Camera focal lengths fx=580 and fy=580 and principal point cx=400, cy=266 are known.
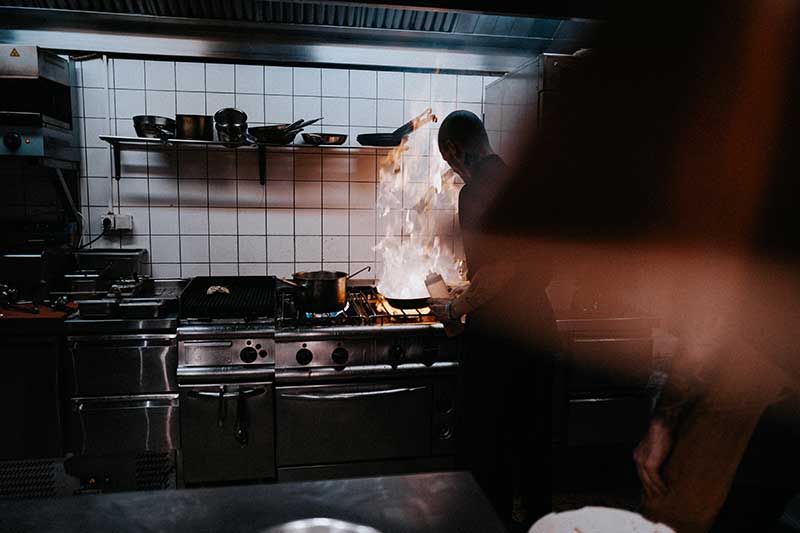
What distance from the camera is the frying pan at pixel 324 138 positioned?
2832 mm

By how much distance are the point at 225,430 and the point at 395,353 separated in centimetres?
78

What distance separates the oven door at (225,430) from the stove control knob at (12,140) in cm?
123

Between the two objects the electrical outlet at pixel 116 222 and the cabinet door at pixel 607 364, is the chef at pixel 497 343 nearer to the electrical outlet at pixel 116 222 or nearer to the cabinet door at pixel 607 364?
the cabinet door at pixel 607 364

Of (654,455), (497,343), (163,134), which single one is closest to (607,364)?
(497,343)

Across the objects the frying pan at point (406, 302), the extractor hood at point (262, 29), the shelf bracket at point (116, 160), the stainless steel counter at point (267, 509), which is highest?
the extractor hood at point (262, 29)

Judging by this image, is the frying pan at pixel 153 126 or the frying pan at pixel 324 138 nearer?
the frying pan at pixel 153 126

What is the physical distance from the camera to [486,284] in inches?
83.5

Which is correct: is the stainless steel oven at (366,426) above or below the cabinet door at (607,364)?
below

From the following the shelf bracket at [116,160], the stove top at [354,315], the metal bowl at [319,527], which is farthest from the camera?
the shelf bracket at [116,160]

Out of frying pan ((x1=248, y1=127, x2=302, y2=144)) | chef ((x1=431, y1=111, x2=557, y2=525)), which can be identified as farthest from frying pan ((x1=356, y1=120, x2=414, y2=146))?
chef ((x1=431, y1=111, x2=557, y2=525))

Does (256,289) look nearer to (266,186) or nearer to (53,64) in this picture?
(266,186)

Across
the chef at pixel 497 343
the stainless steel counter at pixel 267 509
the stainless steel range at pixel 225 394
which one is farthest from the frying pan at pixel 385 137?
the stainless steel counter at pixel 267 509

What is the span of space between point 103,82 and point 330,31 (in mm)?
1261

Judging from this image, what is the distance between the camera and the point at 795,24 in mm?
706
